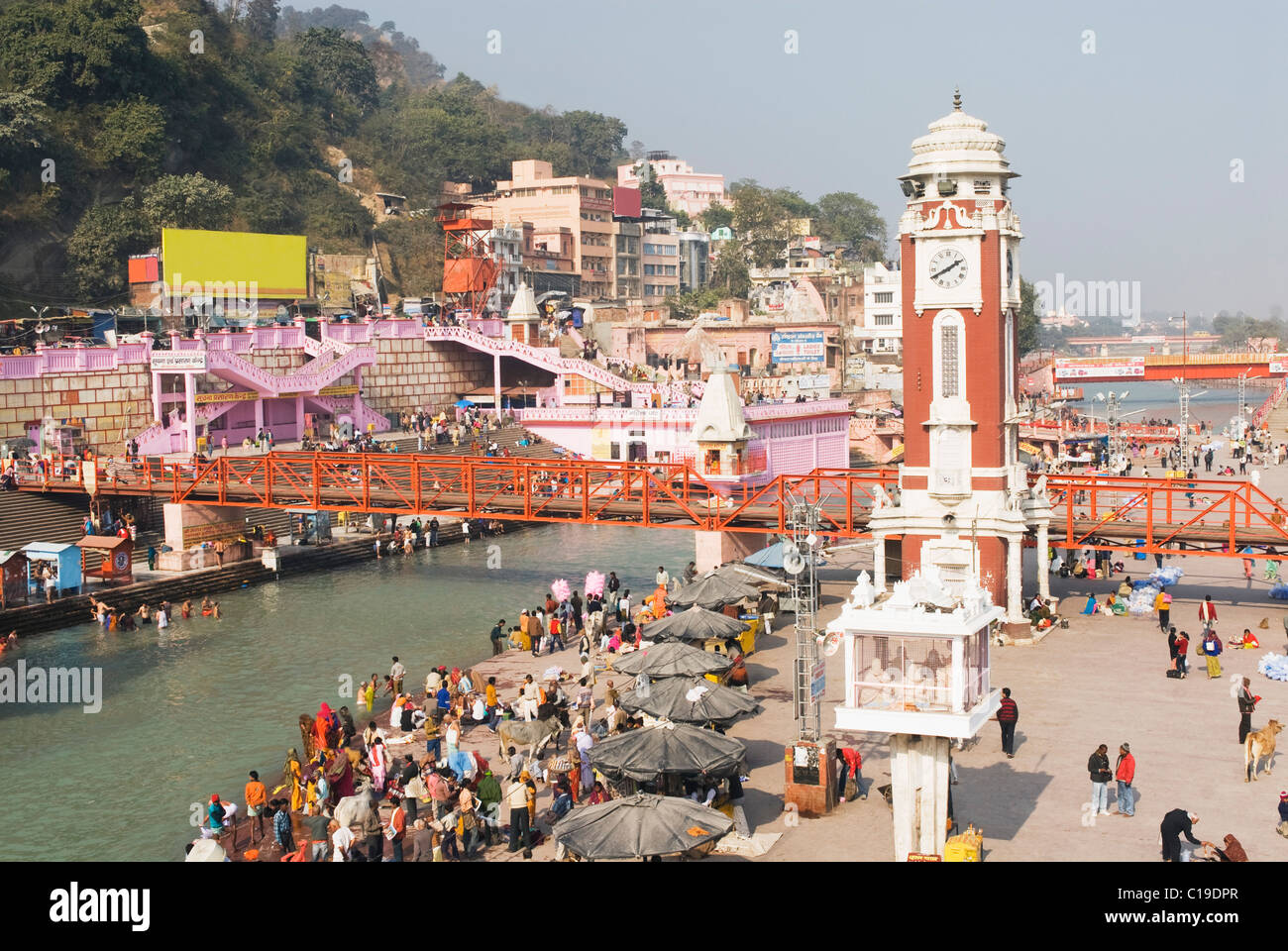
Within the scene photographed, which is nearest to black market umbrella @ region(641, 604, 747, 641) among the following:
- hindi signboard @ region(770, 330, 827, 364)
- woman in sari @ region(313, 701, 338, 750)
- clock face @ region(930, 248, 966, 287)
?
woman in sari @ region(313, 701, 338, 750)

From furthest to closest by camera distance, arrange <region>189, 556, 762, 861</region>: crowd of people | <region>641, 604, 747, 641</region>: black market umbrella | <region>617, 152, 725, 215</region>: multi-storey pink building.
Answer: <region>617, 152, 725, 215</region>: multi-storey pink building < <region>641, 604, 747, 641</region>: black market umbrella < <region>189, 556, 762, 861</region>: crowd of people

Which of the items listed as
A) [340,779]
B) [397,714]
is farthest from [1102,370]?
[340,779]

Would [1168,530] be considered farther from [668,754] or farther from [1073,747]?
[668,754]

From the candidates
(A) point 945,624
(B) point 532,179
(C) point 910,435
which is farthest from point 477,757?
(B) point 532,179

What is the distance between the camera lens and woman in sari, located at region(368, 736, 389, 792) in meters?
21.7

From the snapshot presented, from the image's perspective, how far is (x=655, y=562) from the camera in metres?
46.5

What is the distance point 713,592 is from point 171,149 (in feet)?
200

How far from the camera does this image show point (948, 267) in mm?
30625

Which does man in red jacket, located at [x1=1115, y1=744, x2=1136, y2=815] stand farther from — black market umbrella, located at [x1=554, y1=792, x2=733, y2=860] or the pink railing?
the pink railing

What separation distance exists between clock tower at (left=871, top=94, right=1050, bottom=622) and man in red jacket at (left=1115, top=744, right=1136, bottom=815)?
11.8 meters

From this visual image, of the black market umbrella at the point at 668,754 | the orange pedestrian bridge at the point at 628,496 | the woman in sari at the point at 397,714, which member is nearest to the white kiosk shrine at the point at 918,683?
the black market umbrella at the point at 668,754

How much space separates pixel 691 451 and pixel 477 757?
40260mm

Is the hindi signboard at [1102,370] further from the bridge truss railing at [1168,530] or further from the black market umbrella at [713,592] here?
the black market umbrella at [713,592]
